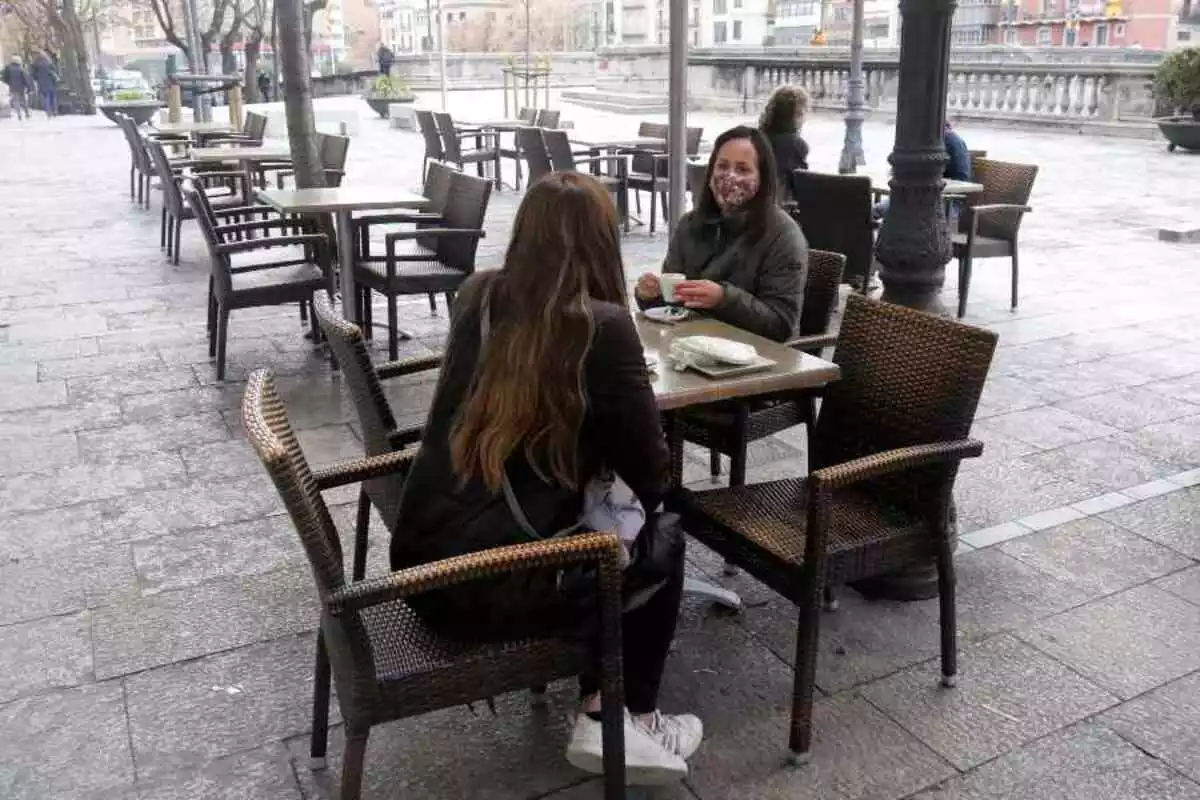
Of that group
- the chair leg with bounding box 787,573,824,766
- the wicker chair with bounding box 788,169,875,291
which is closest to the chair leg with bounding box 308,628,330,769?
the chair leg with bounding box 787,573,824,766

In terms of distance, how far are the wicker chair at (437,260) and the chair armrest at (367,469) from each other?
2.73 m

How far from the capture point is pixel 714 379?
2582 millimetres

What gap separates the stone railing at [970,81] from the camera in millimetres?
17375

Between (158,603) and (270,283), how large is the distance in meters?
2.42

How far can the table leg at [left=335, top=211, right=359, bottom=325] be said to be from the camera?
5387mm

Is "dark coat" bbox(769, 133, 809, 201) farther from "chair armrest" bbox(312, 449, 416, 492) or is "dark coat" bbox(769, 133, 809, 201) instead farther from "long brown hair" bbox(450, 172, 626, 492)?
"long brown hair" bbox(450, 172, 626, 492)

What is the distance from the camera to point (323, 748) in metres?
2.37

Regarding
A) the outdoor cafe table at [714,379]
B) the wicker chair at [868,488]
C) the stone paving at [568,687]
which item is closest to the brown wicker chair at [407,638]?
the stone paving at [568,687]

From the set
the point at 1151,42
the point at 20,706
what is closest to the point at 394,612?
the point at 20,706

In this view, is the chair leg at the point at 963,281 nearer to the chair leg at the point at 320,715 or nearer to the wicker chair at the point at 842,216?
the wicker chair at the point at 842,216

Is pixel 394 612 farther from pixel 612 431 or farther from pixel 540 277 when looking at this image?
pixel 540 277

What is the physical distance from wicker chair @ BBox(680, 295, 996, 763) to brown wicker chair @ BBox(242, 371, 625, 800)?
1.69 feet

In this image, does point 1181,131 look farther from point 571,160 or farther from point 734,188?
point 734,188

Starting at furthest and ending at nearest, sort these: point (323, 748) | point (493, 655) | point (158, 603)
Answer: point (158, 603) → point (323, 748) → point (493, 655)
